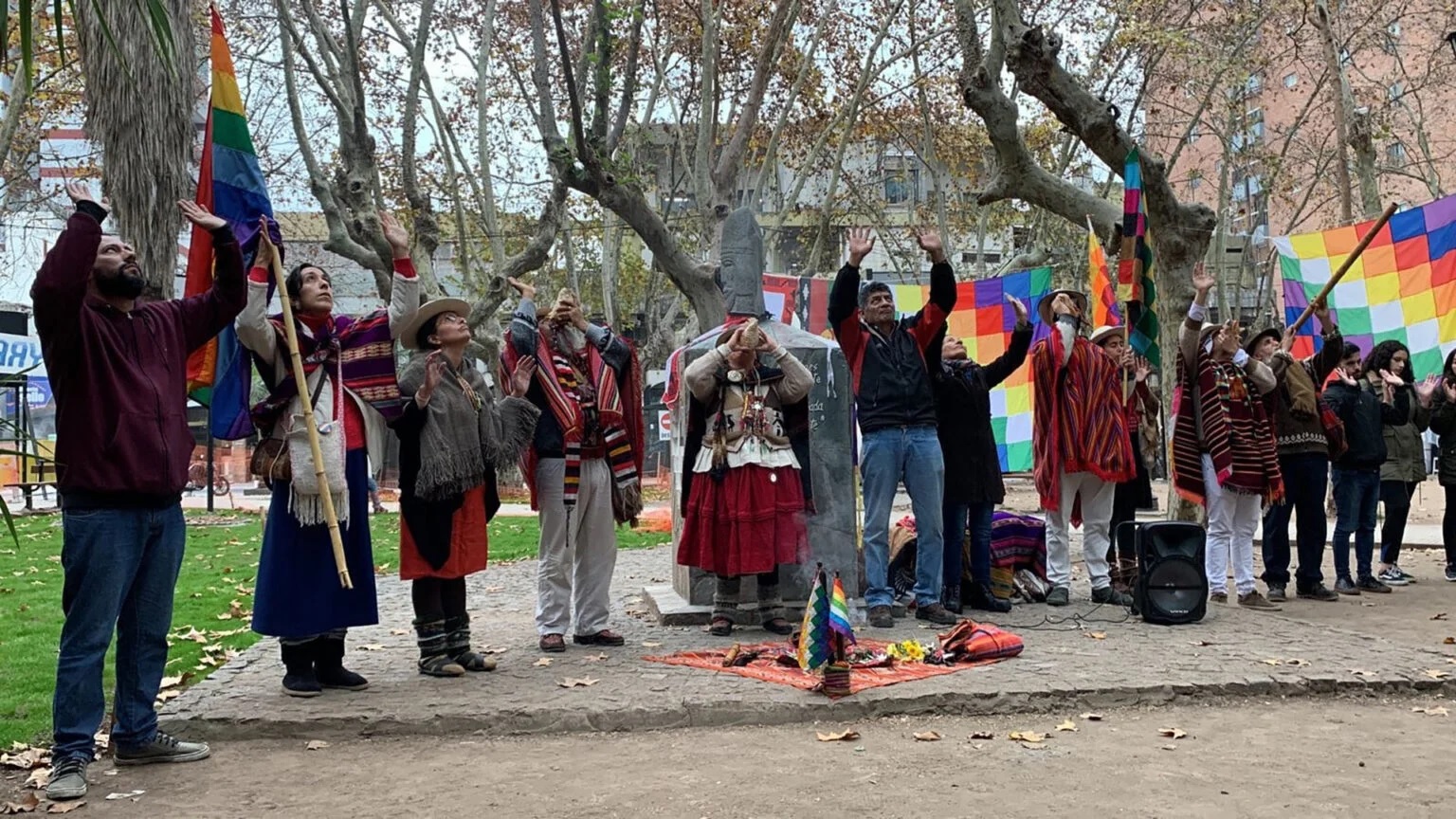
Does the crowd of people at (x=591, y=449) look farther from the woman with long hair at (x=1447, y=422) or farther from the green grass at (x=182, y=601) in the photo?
the green grass at (x=182, y=601)

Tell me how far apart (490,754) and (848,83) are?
18856mm

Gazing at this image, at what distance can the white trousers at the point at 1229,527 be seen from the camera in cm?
812

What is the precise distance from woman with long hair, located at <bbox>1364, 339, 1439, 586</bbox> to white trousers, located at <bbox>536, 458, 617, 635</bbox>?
6359 millimetres

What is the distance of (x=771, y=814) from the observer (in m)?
3.96

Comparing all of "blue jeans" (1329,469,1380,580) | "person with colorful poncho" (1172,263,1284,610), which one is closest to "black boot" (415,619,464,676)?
"person with colorful poncho" (1172,263,1284,610)

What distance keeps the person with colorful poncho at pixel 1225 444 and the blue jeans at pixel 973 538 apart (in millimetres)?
1425

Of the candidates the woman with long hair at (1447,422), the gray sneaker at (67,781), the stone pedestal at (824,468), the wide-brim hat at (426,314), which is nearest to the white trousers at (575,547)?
the stone pedestal at (824,468)

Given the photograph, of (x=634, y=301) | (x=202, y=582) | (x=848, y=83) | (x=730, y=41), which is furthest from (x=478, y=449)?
(x=634, y=301)

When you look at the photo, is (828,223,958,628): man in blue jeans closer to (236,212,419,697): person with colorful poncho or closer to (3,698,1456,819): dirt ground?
(3,698,1456,819): dirt ground

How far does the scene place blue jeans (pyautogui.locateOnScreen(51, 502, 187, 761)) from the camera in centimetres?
434

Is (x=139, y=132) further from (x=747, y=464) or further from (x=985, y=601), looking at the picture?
(x=985, y=601)

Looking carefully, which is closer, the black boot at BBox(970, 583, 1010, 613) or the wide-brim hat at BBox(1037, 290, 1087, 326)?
the black boot at BBox(970, 583, 1010, 613)

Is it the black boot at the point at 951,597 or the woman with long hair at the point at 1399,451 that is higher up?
the woman with long hair at the point at 1399,451

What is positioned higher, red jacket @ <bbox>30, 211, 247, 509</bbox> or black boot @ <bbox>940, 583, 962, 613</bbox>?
red jacket @ <bbox>30, 211, 247, 509</bbox>
